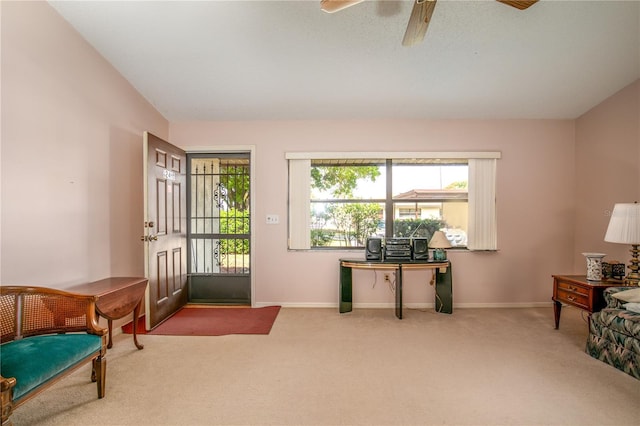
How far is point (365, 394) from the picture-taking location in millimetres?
1977

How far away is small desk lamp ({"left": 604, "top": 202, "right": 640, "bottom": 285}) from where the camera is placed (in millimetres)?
2602

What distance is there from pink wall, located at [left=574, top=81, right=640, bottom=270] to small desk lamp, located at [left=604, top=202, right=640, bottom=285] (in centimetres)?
58


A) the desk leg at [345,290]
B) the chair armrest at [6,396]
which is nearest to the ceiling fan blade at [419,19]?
the desk leg at [345,290]

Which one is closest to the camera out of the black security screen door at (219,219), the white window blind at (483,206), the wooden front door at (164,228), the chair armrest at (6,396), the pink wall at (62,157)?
the chair armrest at (6,396)

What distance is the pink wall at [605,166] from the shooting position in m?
3.08

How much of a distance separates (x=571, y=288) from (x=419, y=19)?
110 inches

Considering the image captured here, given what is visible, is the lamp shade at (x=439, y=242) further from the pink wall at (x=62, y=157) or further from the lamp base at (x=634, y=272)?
the pink wall at (x=62, y=157)

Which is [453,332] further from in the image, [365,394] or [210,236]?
[210,236]

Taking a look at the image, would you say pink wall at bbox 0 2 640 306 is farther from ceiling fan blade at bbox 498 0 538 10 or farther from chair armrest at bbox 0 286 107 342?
ceiling fan blade at bbox 498 0 538 10

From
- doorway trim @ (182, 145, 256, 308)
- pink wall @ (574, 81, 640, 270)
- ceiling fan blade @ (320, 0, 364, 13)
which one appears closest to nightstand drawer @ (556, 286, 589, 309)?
pink wall @ (574, 81, 640, 270)

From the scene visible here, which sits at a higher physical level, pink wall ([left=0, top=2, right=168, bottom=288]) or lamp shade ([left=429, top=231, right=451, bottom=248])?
pink wall ([left=0, top=2, right=168, bottom=288])

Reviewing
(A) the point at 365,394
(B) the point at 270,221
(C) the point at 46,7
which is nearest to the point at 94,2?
(C) the point at 46,7

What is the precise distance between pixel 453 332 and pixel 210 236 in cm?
305

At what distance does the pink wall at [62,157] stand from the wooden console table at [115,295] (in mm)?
306
